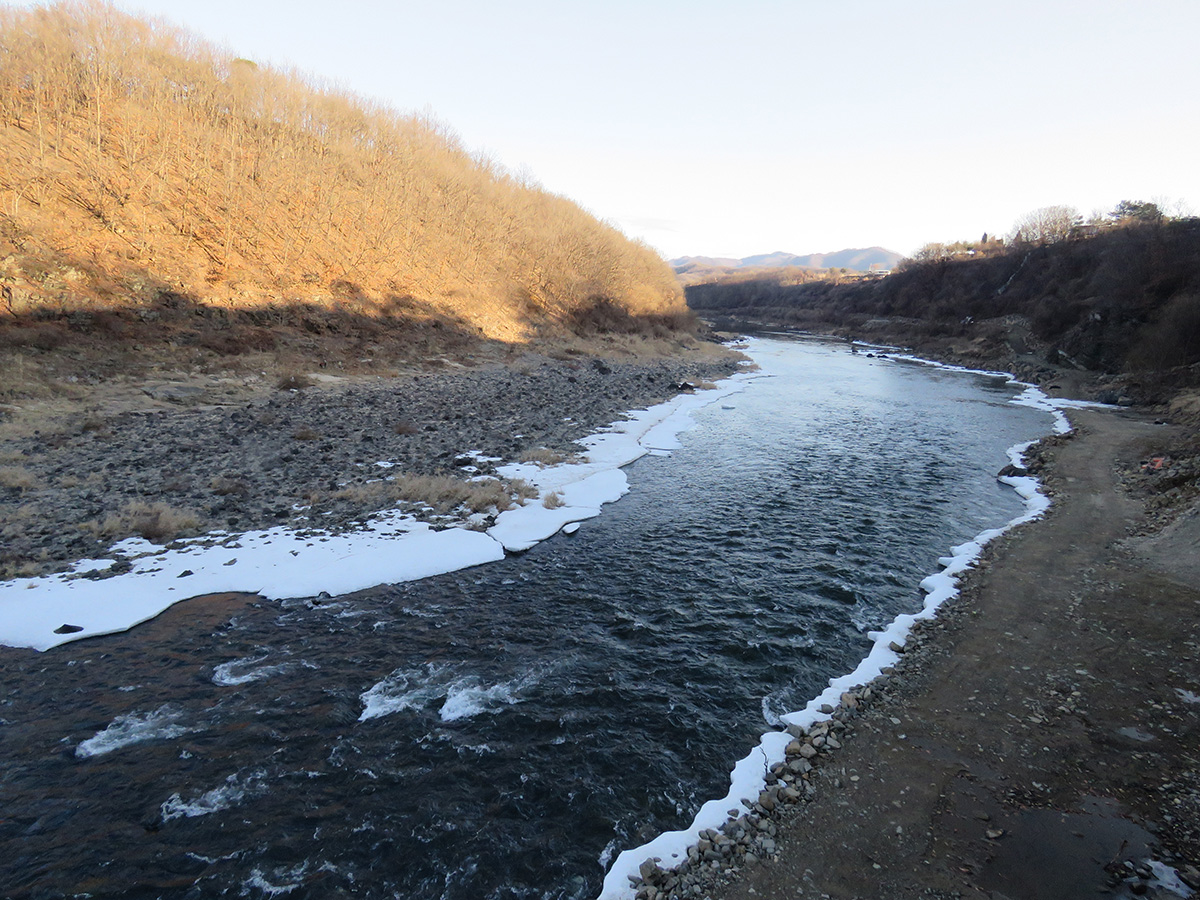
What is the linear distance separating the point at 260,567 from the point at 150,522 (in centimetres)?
232

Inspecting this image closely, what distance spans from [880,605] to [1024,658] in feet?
6.34

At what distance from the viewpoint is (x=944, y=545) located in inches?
435

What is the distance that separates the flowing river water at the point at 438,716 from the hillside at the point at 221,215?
47.7ft

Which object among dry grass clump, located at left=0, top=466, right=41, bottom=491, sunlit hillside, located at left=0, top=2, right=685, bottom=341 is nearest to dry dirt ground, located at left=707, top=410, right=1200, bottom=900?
dry grass clump, located at left=0, top=466, right=41, bottom=491

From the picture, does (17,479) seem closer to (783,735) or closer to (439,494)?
(439,494)

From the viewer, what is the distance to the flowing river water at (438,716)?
4.46m

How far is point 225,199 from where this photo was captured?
2447cm

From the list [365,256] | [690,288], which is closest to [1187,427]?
[365,256]

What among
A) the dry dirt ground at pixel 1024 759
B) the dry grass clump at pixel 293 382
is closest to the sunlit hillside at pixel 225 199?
the dry grass clump at pixel 293 382

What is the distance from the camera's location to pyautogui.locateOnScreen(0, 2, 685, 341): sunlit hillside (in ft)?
59.6

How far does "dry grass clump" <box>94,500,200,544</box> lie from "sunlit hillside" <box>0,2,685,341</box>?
1097 cm

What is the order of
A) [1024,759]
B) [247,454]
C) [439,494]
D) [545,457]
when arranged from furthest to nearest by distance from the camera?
[545,457]
[247,454]
[439,494]
[1024,759]

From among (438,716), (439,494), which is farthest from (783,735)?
(439,494)

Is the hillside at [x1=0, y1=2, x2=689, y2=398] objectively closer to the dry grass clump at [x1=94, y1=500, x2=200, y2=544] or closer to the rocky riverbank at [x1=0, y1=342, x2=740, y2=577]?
the rocky riverbank at [x1=0, y1=342, x2=740, y2=577]
